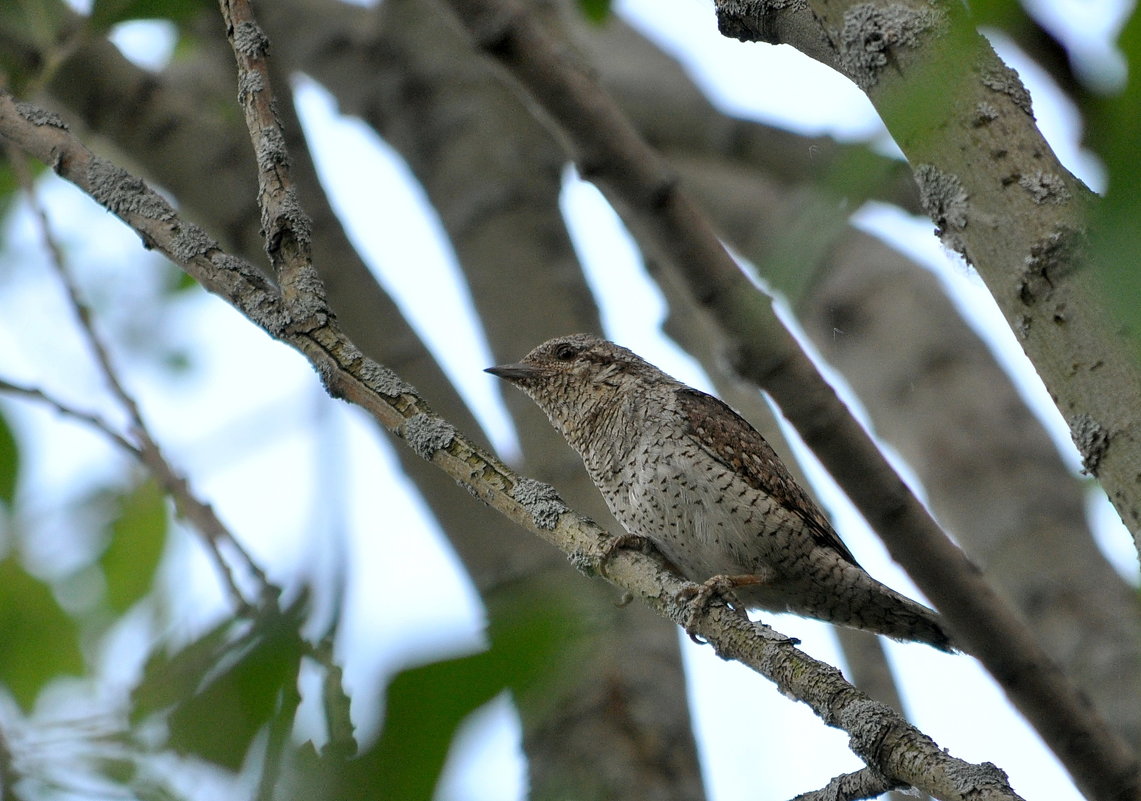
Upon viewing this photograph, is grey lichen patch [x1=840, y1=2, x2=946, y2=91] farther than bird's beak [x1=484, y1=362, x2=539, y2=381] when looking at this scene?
No

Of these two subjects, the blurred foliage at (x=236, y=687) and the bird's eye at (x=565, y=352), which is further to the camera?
the bird's eye at (x=565, y=352)

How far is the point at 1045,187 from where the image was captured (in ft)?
4.99

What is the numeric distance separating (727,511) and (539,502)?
168cm

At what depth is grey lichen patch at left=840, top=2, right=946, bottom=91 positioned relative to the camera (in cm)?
158

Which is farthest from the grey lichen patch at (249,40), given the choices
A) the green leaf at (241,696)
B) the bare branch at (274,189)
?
the green leaf at (241,696)

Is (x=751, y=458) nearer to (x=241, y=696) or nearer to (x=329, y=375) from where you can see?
(x=329, y=375)

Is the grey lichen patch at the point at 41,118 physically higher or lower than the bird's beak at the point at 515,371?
lower

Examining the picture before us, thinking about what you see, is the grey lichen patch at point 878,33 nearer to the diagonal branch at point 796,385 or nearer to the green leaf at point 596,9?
the diagonal branch at point 796,385

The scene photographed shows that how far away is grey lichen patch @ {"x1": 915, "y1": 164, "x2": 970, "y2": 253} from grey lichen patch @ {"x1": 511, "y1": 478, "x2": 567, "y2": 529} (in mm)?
926

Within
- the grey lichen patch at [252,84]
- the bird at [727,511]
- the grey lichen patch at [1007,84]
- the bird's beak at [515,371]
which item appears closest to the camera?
the grey lichen patch at [1007,84]

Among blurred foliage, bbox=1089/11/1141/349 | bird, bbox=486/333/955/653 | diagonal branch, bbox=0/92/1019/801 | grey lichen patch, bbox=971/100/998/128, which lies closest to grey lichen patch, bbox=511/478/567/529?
diagonal branch, bbox=0/92/1019/801

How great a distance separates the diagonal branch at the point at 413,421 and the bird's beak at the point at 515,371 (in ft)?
6.58

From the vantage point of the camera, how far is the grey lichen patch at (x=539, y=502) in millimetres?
2221

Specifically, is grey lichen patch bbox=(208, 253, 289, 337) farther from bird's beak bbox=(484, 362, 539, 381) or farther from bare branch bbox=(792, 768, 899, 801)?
bird's beak bbox=(484, 362, 539, 381)
